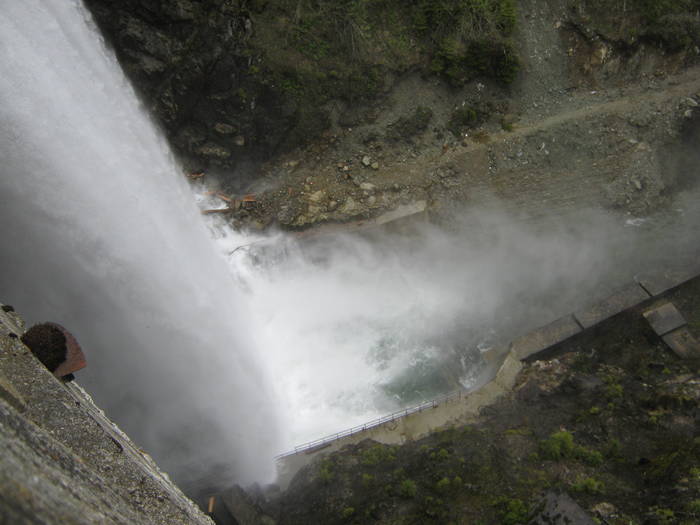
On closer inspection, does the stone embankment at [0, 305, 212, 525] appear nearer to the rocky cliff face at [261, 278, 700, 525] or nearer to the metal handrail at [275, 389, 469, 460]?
the rocky cliff face at [261, 278, 700, 525]

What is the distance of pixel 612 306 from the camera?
1614 centimetres

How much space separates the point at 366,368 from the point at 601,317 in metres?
7.65

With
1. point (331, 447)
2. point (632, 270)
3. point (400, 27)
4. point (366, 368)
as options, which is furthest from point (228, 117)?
point (632, 270)

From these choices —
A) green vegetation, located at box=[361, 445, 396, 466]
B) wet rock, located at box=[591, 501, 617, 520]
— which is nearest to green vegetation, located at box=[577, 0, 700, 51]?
wet rock, located at box=[591, 501, 617, 520]

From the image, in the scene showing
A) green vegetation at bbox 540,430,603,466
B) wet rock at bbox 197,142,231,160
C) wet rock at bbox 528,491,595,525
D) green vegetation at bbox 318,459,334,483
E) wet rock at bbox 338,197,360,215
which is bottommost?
green vegetation at bbox 540,430,603,466

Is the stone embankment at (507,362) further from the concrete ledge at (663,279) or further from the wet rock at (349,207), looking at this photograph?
the wet rock at (349,207)

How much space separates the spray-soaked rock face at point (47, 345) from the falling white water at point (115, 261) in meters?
3.32

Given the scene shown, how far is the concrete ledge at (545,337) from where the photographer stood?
51.6ft

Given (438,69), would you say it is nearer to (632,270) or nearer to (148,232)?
(632,270)

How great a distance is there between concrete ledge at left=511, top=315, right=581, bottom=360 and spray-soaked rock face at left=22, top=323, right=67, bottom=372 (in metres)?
12.4

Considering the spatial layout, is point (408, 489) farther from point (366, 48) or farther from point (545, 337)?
point (366, 48)

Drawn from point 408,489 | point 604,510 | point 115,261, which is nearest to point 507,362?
point 604,510

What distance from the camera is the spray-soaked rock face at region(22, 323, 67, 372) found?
28.7 ft

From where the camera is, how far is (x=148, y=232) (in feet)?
48.0
